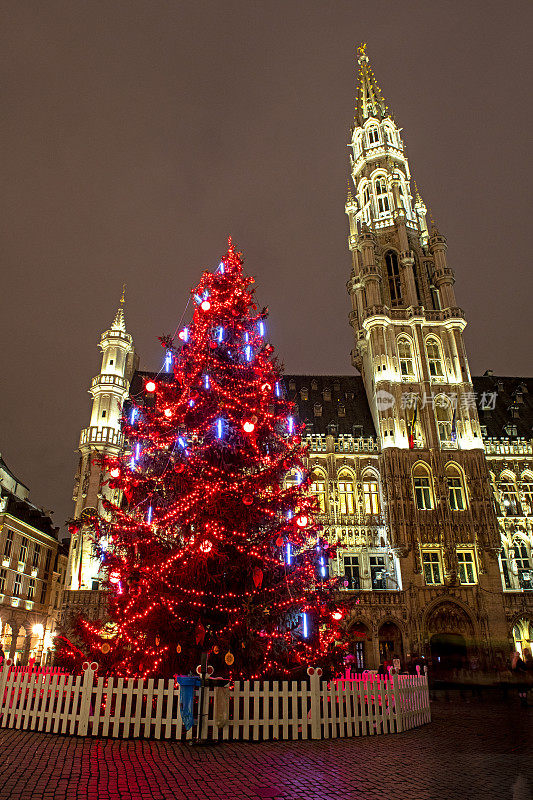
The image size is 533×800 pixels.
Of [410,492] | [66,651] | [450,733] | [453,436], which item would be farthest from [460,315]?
[66,651]

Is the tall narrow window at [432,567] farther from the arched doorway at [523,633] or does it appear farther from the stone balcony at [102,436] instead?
the stone balcony at [102,436]

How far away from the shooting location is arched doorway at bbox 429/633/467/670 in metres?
32.7

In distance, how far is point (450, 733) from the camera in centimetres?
1155

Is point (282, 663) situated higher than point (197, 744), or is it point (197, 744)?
point (282, 663)

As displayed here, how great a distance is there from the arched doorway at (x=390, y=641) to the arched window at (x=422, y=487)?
8.08m

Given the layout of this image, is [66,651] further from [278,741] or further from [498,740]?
[498,740]

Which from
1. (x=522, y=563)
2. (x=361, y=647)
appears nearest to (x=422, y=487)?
(x=522, y=563)

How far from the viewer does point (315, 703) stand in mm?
10375

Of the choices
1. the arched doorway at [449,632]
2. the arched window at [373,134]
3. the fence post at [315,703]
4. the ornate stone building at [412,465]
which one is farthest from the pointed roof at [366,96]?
the fence post at [315,703]

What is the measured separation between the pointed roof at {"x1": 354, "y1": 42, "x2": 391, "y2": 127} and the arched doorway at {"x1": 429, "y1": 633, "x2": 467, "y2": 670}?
164 feet

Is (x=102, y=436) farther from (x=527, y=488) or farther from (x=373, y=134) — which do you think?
(x=373, y=134)

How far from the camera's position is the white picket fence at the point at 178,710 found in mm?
9875

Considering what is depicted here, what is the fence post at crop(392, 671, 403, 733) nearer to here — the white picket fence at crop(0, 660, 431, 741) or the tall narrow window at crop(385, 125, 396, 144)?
the white picket fence at crop(0, 660, 431, 741)

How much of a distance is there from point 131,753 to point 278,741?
2.93 m
